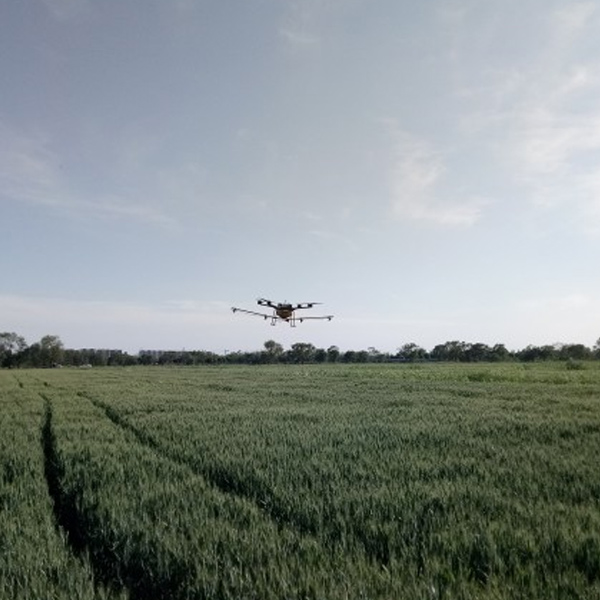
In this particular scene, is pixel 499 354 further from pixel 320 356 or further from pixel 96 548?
pixel 96 548

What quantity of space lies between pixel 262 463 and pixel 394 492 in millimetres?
3376

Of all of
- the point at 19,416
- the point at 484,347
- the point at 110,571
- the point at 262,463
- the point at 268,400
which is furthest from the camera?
the point at 484,347

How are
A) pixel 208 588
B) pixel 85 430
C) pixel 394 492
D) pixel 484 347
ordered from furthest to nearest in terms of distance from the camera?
pixel 484 347
pixel 85 430
pixel 394 492
pixel 208 588

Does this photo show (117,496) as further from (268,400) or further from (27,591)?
(268,400)

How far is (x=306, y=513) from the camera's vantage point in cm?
731

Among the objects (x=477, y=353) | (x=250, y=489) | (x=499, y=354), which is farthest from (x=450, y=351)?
(x=250, y=489)

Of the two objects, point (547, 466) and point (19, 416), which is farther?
point (19, 416)

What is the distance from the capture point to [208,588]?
5102 millimetres

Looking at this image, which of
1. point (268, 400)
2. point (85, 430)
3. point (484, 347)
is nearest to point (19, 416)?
point (85, 430)

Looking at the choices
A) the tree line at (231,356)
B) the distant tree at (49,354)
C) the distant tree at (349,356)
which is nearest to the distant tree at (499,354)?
the tree line at (231,356)

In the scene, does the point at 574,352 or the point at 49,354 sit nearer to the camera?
the point at 574,352

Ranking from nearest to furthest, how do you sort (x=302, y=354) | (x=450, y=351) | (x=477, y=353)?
1. (x=477, y=353)
2. (x=450, y=351)
3. (x=302, y=354)

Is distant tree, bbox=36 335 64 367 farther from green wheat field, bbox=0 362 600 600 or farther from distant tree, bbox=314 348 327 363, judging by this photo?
green wheat field, bbox=0 362 600 600

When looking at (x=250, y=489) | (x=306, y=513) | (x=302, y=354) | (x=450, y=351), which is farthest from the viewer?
(x=302, y=354)
